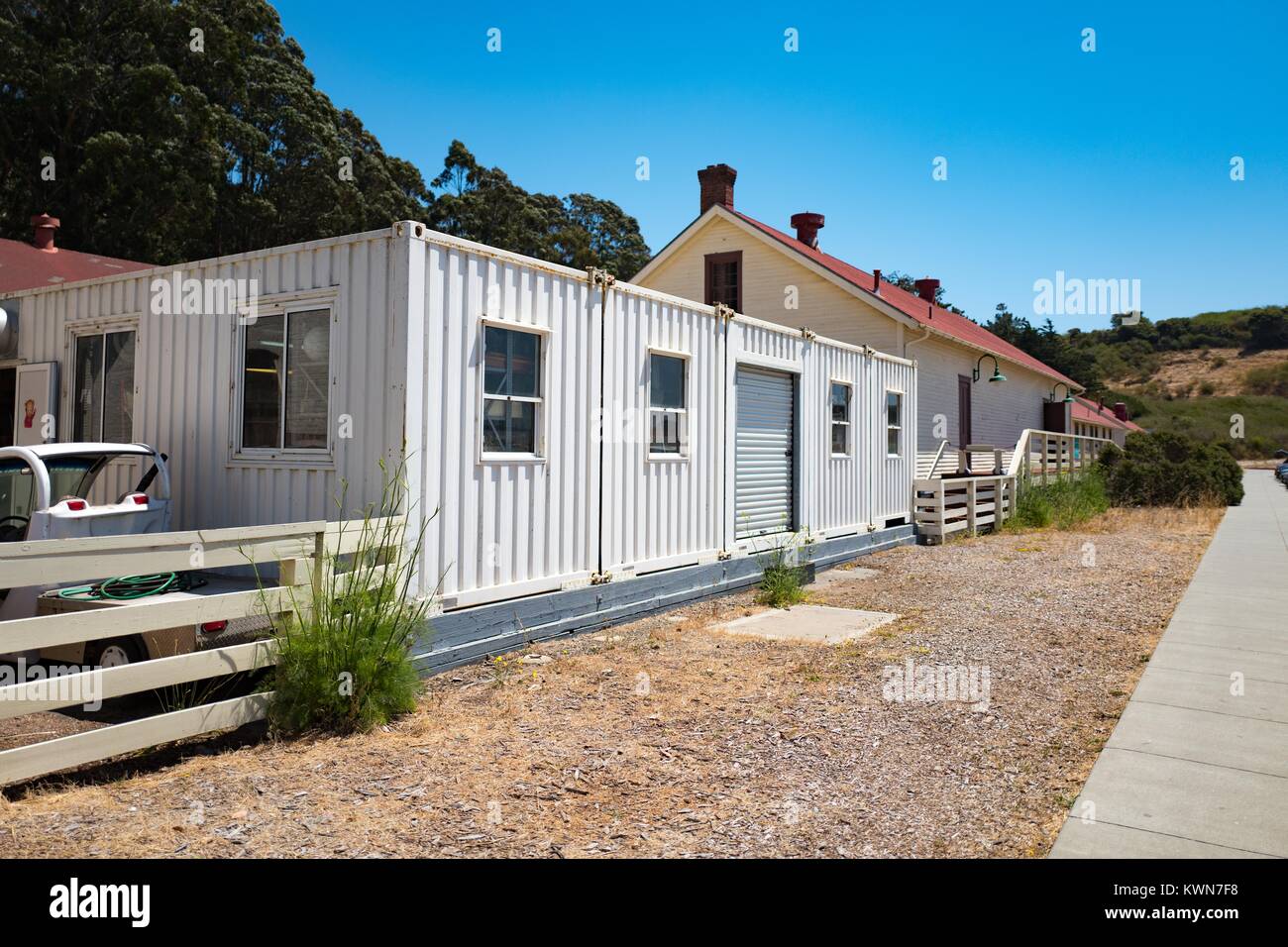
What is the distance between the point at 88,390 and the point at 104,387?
0.26 meters

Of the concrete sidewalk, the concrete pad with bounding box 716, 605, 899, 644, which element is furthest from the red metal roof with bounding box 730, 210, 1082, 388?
the concrete sidewalk

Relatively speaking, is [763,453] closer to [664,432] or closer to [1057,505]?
[664,432]

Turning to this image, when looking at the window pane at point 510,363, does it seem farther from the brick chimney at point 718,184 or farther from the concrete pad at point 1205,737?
the brick chimney at point 718,184

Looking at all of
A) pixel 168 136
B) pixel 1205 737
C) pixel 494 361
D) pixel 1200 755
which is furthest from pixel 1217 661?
pixel 168 136

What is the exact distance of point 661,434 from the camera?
29.4 feet

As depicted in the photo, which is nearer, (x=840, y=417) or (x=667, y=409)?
(x=667, y=409)

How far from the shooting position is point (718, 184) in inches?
797

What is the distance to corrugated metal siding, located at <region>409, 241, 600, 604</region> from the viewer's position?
6309mm

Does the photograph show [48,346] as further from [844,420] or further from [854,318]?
[854,318]

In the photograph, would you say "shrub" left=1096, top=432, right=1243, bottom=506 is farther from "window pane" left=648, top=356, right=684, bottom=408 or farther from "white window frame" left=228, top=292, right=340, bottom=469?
"white window frame" left=228, top=292, right=340, bottom=469

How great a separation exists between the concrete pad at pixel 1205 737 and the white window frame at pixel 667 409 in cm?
466

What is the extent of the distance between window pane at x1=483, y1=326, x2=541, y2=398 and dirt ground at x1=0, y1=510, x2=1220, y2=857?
2112 millimetres

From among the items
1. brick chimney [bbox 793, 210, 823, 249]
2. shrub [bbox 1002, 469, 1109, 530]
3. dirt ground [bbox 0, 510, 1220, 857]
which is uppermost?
brick chimney [bbox 793, 210, 823, 249]

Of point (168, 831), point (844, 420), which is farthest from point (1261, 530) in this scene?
point (168, 831)
